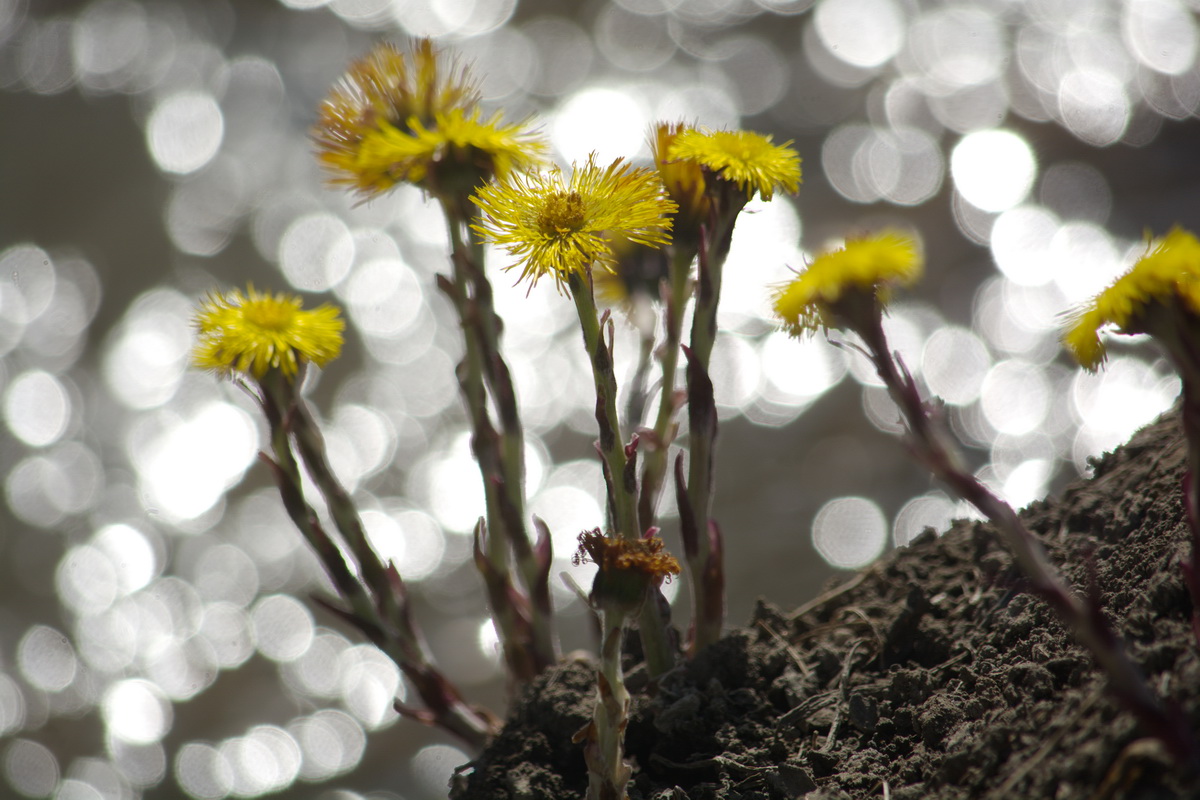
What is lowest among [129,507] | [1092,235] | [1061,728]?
[1061,728]

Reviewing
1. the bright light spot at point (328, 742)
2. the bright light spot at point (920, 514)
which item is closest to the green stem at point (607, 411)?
the bright light spot at point (328, 742)

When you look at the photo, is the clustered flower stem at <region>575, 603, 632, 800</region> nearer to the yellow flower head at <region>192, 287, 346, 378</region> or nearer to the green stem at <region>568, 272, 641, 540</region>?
the green stem at <region>568, 272, 641, 540</region>

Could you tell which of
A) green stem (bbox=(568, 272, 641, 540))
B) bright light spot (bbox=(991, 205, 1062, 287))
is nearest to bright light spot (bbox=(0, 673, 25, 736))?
green stem (bbox=(568, 272, 641, 540))

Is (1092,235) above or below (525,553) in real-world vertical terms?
above

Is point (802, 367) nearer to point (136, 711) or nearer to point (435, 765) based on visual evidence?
point (435, 765)

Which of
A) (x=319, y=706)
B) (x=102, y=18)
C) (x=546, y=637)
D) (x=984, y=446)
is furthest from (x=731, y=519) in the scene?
(x=102, y=18)

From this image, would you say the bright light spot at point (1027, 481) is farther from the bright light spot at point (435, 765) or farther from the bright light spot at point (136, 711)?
the bright light spot at point (136, 711)

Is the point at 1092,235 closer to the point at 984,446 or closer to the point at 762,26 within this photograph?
the point at 984,446
